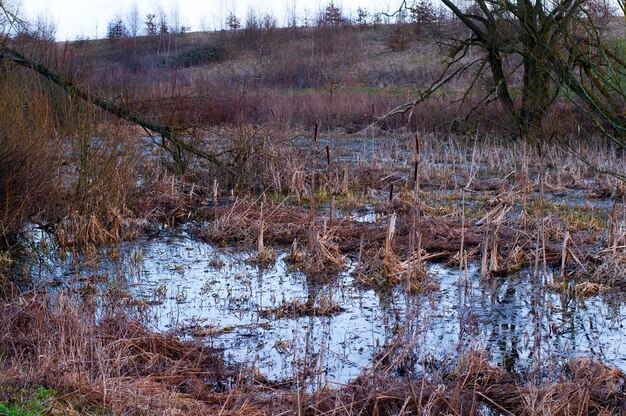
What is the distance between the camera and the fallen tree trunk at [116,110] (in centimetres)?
1021

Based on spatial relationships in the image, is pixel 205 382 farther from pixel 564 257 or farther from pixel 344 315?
pixel 564 257

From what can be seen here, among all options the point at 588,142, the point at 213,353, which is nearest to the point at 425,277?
the point at 213,353

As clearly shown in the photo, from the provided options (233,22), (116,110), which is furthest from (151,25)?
(116,110)

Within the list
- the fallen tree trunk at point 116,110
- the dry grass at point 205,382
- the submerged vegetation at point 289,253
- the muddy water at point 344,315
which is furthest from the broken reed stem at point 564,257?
the fallen tree trunk at point 116,110

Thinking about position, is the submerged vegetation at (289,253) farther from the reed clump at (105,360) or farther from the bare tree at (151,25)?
the bare tree at (151,25)

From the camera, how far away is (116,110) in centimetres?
1124

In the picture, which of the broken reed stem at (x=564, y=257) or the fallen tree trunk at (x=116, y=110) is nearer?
the broken reed stem at (x=564, y=257)

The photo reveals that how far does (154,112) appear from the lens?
39.3 ft

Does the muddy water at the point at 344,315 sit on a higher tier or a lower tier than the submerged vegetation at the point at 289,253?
lower

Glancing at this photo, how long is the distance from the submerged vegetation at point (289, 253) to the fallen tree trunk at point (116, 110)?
0.04m

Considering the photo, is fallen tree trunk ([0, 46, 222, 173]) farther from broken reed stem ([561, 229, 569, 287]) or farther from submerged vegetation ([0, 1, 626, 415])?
broken reed stem ([561, 229, 569, 287])

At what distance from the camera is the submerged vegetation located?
459 centimetres

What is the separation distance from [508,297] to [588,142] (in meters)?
8.81

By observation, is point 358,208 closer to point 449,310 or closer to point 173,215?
Result: point 173,215
